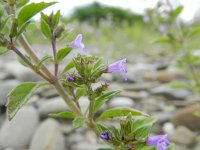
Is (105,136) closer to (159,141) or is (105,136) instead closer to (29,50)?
(159,141)

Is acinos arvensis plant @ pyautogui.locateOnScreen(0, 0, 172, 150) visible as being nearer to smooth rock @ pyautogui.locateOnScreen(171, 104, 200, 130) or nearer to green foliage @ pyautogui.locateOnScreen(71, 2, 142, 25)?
smooth rock @ pyautogui.locateOnScreen(171, 104, 200, 130)

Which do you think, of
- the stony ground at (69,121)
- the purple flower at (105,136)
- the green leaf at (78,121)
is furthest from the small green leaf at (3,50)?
the stony ground at (69,121)

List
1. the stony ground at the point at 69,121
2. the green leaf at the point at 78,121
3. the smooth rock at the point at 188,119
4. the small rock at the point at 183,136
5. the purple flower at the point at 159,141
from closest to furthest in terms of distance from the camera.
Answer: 1. the purple flower at the point at 159,141
2. the green leaf at the point at 78,121
3. the stony ground at the point at 69,121
4. the small rock at the point at 183,136
5. the smooth rock at the point at 188,119

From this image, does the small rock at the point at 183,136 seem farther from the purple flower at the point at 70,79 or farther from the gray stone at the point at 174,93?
the purple flower at the point at 70,79

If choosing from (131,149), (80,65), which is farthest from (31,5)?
(131,149)

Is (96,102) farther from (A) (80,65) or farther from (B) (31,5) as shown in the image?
(B) (31,5)

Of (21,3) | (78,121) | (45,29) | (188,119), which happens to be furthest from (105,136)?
(188,119)

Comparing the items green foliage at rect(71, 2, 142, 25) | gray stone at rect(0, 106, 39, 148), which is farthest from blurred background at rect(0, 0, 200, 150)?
green foliage at rect(71, 2, 142, 25)

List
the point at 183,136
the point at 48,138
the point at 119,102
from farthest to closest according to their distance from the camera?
the point at 119,102
the point at 183,136
the point at 48,138
